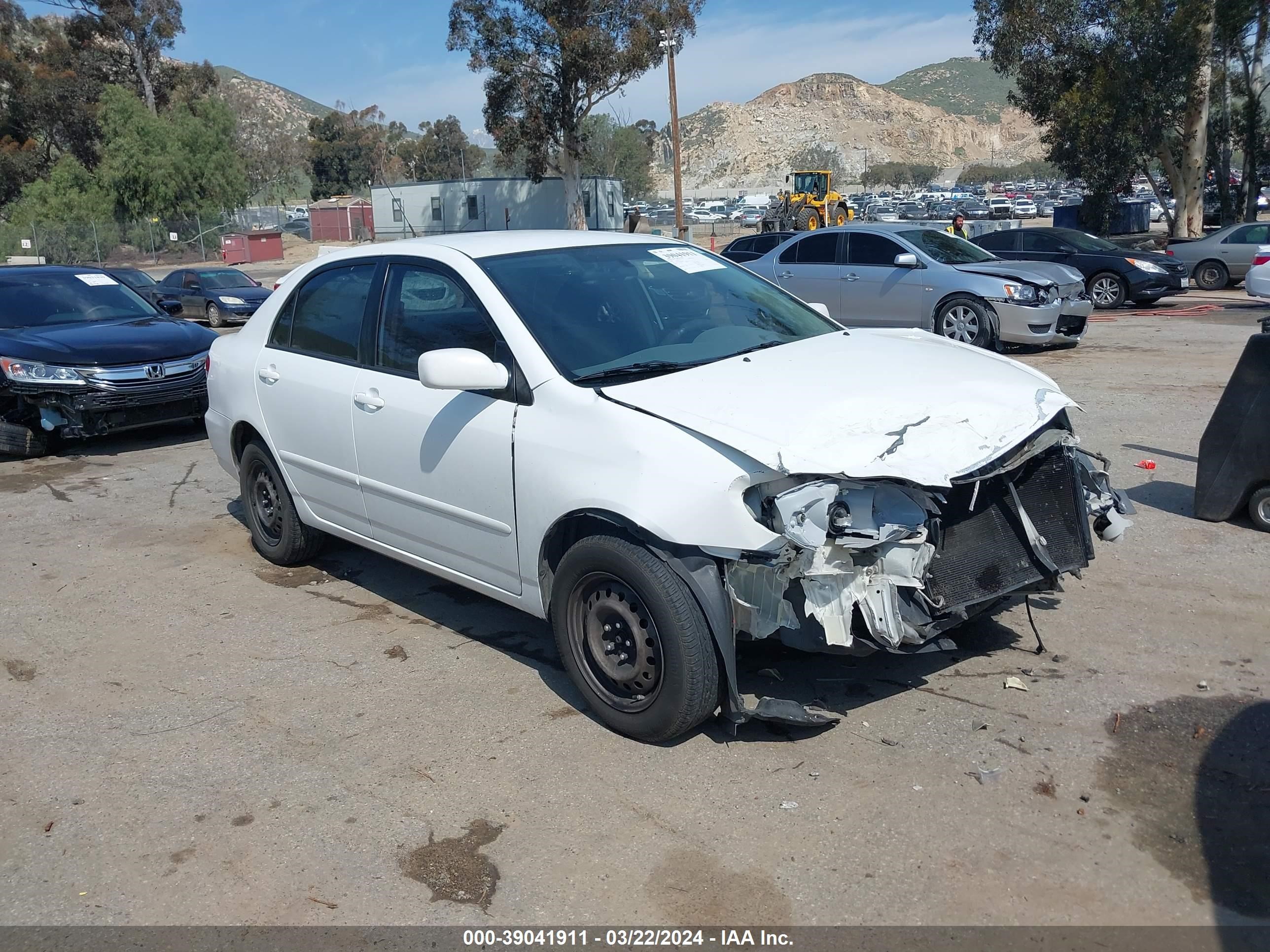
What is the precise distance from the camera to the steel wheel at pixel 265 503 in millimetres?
6035

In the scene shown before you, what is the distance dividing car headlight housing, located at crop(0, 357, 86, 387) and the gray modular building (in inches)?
1693

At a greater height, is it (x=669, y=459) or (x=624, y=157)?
(x=624, y=157)

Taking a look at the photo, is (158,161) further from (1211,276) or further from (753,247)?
(1211,276)

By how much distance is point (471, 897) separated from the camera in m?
3.15

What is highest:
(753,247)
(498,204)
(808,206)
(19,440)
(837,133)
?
(837,133)

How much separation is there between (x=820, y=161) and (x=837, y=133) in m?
21.6

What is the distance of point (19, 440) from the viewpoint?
9234 millimetres

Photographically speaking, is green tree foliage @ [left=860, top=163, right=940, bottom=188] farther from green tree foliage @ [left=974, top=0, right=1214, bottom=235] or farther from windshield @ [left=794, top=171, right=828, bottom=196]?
green tree foliage @ [left=974, top=0, right=1214, bottom=235]

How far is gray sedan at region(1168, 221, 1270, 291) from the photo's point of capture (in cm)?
2083

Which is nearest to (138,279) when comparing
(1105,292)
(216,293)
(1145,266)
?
(216,293)

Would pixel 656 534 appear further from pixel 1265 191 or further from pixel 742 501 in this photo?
pixel 1265 191

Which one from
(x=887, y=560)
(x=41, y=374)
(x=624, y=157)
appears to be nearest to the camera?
(x=887, y=560)

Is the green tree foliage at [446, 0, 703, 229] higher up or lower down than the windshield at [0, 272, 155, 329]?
higher up

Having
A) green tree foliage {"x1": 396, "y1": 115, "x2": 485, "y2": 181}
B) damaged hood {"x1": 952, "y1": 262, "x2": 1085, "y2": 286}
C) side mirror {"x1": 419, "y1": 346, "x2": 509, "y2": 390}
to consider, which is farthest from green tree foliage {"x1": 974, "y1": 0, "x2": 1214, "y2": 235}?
green tree foliage {"x1": 396, "y1": 115, "x2": 485, "y2": 181}
